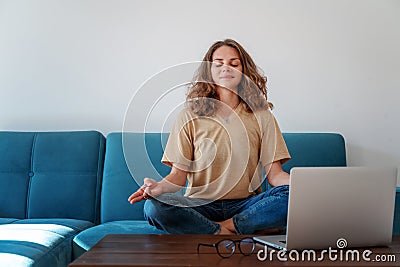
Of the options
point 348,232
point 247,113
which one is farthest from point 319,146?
point 348,232

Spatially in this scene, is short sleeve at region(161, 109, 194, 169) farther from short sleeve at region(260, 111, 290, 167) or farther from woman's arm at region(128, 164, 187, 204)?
short sleeve at region(260, 111, 290, 167)

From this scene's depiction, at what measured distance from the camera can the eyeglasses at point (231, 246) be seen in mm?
1267

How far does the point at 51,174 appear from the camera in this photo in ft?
8.26

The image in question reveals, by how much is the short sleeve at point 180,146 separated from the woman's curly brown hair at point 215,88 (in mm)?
89

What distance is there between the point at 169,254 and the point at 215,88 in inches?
40.4

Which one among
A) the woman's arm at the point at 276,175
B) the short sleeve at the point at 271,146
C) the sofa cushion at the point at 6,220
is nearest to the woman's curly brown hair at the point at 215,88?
the short sleeve at the point at 271,146

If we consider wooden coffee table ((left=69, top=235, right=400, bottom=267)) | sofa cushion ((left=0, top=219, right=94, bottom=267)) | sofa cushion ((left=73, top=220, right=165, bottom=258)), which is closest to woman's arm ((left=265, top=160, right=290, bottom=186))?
sofa cushion ((left=73, top=220, right=165, bottom=258))

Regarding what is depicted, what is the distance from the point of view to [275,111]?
273 cm

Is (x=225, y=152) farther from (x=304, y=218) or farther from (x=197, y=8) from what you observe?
(x=197, y=8)

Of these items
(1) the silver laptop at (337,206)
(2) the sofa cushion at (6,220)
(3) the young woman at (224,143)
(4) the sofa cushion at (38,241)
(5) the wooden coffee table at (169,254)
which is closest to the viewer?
(5) the wooden coffee table at (169,254)

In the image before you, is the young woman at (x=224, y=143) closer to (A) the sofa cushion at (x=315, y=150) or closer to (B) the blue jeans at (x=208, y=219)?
(B) the blue jeans at (x=208, y=219)

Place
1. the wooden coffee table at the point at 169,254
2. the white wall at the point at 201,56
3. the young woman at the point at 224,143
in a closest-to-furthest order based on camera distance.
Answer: the wooden coffee table at the point at 169,254
the young woman at the point at 224,143
the white wall at the point at 201,56

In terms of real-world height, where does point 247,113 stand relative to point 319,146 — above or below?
above

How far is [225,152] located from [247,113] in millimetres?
214
